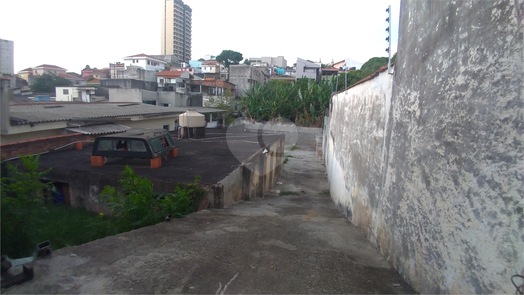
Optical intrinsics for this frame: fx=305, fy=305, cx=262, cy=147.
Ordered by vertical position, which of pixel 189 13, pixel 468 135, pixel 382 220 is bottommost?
pixel 382 220

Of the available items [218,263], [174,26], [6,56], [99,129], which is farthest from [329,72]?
[174,26]

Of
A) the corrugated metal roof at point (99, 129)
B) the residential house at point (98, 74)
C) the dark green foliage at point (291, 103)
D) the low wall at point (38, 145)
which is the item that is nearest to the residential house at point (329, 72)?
the dark green foliage at point (291, 103)

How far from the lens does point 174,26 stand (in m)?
92.0

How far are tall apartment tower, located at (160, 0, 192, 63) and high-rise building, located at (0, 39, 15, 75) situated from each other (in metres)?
91.4

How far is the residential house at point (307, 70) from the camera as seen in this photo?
45125 millimetres

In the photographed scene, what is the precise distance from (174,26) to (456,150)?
10050cm

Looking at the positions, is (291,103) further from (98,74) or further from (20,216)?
(98,74)

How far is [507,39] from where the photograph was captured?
7.41 ft

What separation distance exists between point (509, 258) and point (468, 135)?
975mm

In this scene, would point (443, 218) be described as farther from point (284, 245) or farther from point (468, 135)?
point (284, 245)

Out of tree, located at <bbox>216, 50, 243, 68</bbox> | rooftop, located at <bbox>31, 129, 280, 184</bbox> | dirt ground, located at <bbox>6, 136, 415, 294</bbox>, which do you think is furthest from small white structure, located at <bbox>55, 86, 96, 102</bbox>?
tree, located at <bbox>216, 50, 243, 68</bbox>

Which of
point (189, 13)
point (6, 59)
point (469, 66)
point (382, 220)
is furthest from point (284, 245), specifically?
point (189, 13)

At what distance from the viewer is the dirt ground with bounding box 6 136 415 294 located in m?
3.14

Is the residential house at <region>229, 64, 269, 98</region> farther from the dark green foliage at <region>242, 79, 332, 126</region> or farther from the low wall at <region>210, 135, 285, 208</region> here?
the low wall at <region>210, 135, 285, 208</region>
